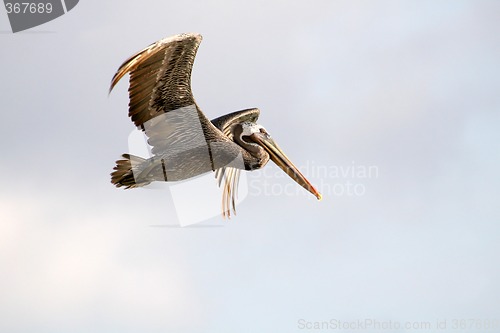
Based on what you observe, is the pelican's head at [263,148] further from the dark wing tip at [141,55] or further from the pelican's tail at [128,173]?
the dark wing tip at [141,55]

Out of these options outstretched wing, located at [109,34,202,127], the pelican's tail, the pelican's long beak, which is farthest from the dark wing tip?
the pelican's long beak

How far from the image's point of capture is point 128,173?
625 inches

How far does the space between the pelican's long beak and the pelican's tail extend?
221cm

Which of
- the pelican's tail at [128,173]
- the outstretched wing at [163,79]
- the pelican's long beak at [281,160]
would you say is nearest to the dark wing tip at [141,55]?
the outstretched wing at [163,79]

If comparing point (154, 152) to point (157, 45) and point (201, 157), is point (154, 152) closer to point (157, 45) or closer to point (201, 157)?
point (201, 157)

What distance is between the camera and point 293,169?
1775 centimetres

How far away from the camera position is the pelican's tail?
15867mm

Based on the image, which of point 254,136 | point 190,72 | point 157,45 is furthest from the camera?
point 254,136

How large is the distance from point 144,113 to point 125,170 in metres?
1.06

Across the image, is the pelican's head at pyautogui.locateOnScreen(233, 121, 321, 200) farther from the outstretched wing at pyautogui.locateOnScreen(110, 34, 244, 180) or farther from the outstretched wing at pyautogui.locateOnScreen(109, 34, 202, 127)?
the outstretched wing at pyautogui.locateOnScreen(109, 34, 202, 127)

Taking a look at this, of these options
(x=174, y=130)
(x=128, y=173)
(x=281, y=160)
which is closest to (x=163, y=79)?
(x=174, y=130)

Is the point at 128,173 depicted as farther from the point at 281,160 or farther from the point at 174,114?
the point at 281,160

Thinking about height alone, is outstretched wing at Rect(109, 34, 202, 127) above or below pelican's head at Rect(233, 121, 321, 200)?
above

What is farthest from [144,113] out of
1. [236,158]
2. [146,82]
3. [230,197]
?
[230,197]
